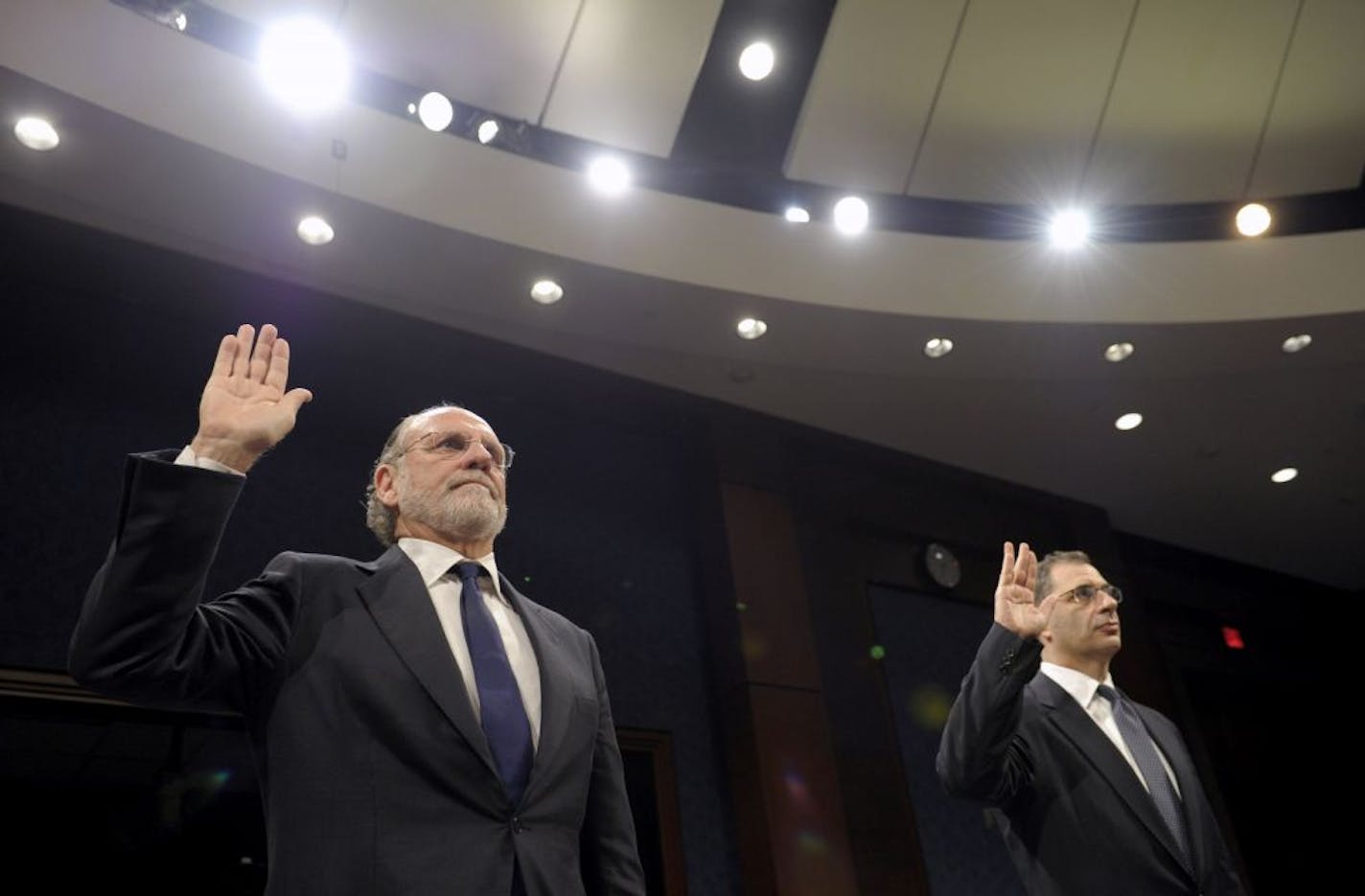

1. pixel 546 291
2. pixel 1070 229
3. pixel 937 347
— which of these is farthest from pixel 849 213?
pixel 546 291

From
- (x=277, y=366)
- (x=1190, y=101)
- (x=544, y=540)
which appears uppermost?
(x=1190, y=101)

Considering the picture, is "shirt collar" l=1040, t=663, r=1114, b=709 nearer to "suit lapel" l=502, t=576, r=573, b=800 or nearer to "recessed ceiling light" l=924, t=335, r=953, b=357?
"suit lapel" l=502, t=576, r=573, b=800

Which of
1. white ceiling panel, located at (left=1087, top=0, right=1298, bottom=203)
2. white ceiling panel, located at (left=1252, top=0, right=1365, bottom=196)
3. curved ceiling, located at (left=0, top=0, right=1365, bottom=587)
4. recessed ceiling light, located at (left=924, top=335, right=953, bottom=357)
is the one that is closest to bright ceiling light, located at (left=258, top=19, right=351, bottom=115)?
curved ceiling, located at (left=0, top=0, right=1365, bottom=587)

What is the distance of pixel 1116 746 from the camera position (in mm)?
2152

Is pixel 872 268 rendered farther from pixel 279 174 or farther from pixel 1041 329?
pixel 279 174

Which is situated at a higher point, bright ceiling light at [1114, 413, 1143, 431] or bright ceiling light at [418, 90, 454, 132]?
bright ceiling light at [418, 90, 454, 132]

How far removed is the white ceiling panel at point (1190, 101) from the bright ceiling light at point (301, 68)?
274 centimetres

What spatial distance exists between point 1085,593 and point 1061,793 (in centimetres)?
51

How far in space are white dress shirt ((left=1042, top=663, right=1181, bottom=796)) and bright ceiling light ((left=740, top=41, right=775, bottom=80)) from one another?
2453mm

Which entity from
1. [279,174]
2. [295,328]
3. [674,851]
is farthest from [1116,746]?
[295,328]

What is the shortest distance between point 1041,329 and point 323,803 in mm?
3787

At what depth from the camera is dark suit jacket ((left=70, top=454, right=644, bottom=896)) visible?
1.25 meters

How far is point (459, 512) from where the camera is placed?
174 cm

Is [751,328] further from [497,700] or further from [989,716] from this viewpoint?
[497,700]
